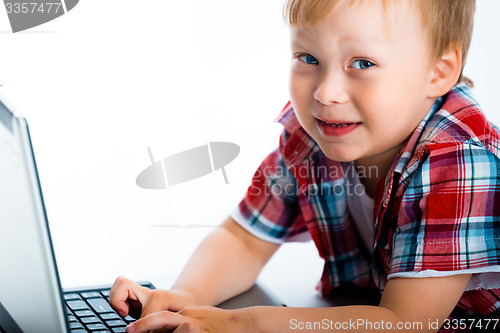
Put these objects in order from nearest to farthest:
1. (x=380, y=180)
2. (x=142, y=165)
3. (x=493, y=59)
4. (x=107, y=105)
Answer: (x=380, y=180)
(x=142, y=165)
(x=107, y=105)
(x=493, y=59)

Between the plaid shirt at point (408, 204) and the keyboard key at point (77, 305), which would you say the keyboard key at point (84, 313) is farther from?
the plaid shirt at point (408, 204)

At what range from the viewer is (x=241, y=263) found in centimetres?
88

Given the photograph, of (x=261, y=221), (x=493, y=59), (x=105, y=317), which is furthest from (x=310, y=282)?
(x=493, y=59)

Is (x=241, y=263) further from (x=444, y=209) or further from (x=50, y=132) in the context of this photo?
(x=50, y=132)

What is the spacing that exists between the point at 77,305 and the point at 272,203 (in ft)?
1.04

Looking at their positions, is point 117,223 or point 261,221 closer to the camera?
point 261,221

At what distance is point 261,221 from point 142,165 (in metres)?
0.36

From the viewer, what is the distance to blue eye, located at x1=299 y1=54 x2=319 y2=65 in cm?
76

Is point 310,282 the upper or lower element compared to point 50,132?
lower

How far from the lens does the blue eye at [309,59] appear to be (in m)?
0.76

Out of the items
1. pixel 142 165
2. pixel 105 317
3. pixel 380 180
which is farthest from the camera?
pixel 142 165

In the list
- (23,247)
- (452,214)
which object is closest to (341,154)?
(452,214)

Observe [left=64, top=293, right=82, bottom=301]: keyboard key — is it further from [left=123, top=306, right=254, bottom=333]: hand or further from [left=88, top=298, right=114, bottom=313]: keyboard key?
[left=123, top=306, right=254, bottom=333]: hand

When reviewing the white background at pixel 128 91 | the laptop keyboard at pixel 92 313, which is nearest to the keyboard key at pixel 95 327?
the laptop keyboard at pixel 92 313
